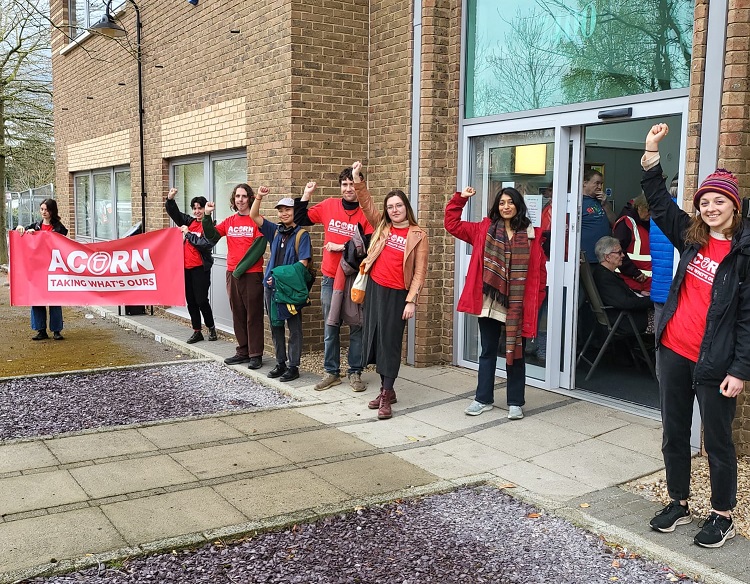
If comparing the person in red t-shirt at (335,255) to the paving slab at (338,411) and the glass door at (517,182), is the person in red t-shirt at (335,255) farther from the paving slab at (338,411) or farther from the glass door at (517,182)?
the glass door at (517,182)

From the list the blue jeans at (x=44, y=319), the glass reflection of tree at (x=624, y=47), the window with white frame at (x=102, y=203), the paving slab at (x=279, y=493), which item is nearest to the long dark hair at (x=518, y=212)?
the glass reflection of tree at (x=624, y=47)

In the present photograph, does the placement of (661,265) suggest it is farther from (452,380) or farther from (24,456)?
(24,456)

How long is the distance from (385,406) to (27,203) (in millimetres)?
28412

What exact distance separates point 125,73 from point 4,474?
1010 centimetres

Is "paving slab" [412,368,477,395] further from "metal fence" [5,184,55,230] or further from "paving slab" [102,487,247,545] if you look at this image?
"metal fence" [5,184,55,230]

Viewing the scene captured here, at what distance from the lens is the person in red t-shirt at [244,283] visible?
835 cm

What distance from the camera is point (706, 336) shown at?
395cm

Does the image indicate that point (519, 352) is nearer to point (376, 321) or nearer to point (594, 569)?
point (376, 321)

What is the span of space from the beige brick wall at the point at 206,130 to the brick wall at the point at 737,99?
238 inches

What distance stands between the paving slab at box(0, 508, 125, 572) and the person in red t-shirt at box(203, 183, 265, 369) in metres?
4.02

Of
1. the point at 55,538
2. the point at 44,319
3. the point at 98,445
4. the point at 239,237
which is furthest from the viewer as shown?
the point at 44,319

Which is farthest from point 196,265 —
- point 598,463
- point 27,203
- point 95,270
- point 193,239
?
point 27,203

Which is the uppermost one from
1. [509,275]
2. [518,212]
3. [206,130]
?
[206,130]

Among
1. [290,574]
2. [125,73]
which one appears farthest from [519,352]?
[125,73]
